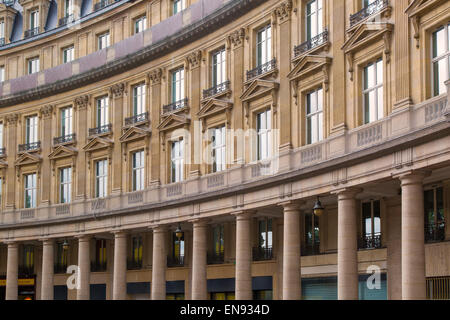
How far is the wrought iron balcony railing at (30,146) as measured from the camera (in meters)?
56.5

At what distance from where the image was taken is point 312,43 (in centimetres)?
3484

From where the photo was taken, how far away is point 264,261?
41188 millimetres

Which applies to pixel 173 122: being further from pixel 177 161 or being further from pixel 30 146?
pixel 30 146

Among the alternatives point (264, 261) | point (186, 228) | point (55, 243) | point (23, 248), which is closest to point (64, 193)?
point (55, 243)

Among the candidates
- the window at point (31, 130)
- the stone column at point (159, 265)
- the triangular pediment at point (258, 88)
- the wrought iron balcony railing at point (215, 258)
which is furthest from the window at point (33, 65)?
the triangular pediment at point (258, 88)

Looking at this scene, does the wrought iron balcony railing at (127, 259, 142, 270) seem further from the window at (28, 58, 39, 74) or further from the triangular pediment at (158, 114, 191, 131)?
the window at (28, 58, 39, 74)

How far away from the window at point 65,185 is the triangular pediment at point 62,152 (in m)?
1.03

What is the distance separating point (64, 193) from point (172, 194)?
1255cm

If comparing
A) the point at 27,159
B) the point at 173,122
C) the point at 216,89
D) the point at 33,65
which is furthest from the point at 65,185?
the point at 216,89

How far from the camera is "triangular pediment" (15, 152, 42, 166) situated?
56.1m

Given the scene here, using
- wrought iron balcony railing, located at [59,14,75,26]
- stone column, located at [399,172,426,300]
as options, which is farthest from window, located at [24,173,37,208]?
stone column, located at [399,172,426,300]
